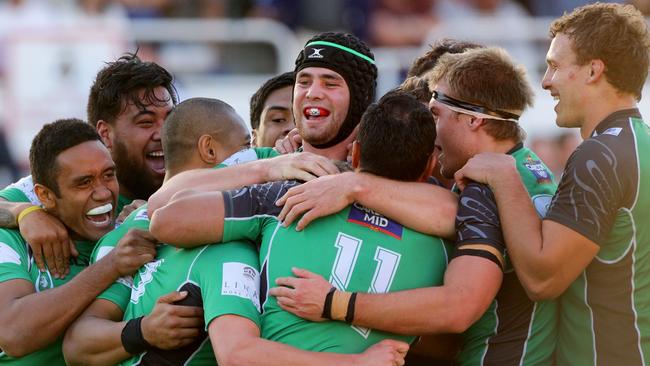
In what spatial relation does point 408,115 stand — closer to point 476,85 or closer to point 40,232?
point 476,85

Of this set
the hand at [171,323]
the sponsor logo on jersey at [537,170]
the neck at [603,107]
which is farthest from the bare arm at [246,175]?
the neck at [603,107]

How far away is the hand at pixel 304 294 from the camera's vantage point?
4.98 metres

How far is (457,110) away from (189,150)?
61.1 inches

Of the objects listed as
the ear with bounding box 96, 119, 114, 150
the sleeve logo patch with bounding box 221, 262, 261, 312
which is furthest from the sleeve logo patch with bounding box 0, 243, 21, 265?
the sleeve logo patch with bounding box 221, 262, 261, 312

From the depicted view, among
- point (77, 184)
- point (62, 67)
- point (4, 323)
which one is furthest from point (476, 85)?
point (62, 67)

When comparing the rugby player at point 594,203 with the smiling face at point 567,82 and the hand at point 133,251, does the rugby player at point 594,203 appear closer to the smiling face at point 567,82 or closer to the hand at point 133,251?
the smiling face at point 567,82

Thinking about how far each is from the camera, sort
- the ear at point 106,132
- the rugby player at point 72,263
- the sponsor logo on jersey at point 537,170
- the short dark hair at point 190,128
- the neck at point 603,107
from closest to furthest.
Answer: the neck at point 603,107 < the sponsor logo on jersey at point 537,170 < the rugby player at point 72,263 < the short dark hair at point 190,128 < the ear at point 106,132

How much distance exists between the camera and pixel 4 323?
19.4 feet

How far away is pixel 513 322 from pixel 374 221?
92 cm

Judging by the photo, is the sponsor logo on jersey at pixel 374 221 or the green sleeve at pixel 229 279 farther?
the sponsor logo on jersey at pixel 374 221

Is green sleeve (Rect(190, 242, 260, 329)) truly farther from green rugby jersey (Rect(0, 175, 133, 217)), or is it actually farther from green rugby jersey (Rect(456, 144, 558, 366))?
green rugby jersey (Rect(0, 175, 133, 217))

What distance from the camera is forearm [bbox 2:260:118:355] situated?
19.0ft

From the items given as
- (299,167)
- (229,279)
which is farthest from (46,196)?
(229,279)

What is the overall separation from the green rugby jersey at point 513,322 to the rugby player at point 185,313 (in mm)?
665
